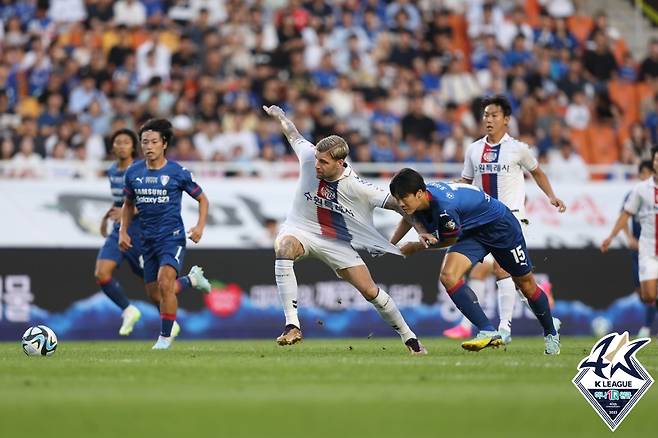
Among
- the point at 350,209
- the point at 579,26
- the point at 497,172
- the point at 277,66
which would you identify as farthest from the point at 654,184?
the point at 579,26

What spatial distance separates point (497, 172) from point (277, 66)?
34.9 feet

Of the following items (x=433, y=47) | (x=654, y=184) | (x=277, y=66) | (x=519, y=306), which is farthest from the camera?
(x=433, y=47)

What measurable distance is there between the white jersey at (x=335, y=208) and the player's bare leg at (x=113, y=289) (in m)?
4.25

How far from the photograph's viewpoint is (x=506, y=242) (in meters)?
12.8

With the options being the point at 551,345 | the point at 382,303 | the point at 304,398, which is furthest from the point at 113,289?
the point at 304,398

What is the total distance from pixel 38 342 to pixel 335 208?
3.28 meters

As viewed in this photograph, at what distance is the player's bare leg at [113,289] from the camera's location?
16.8m

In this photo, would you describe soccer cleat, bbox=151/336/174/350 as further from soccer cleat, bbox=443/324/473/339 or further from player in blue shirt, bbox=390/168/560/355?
soccer cleat, bbox=443/324/473/339

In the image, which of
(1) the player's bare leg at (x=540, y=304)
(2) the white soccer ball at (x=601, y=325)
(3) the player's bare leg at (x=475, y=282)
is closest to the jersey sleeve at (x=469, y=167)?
(3) the player's bare leg at (x=475, y=282)

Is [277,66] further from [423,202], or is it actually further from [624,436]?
[624,436]

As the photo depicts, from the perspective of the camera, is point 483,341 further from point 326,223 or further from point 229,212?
point 229,212

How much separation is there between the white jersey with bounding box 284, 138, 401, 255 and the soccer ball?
271cm

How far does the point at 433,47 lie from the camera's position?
26.7 meters

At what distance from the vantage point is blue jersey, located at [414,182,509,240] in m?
11.9
